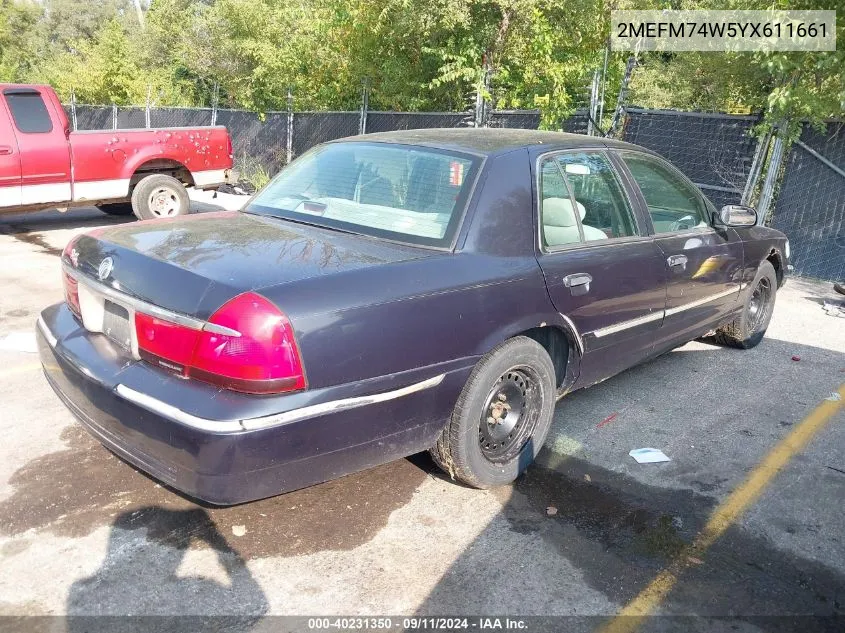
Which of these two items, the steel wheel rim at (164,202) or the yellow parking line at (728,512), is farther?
the steel wheel rim at (164,202)

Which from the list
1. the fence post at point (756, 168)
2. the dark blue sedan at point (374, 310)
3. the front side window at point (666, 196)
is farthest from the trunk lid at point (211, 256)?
the fence post at point (756, 168)

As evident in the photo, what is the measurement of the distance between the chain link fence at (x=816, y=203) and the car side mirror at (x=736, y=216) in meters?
5.33

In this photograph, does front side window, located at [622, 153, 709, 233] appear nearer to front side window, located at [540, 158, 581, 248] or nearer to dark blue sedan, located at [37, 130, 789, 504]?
dark blue sedan, located at [37, 130, 789, 504]

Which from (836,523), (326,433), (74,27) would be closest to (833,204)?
(836,523)

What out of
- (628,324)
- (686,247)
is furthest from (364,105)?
(628,324)

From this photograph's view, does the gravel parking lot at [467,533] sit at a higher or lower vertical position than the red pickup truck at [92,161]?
lower

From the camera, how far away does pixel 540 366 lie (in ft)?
12.3

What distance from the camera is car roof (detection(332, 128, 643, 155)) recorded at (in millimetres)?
3913

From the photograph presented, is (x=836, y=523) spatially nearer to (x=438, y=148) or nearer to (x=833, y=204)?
(x=438, y=148)

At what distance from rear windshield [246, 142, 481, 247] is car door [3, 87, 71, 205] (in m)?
6.39

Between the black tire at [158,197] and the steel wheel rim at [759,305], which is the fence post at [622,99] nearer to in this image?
the steel wheel rim at [759,305]

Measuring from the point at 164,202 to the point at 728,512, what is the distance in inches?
355

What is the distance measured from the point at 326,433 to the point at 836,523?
2.47 meters

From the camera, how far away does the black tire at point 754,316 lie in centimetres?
602
